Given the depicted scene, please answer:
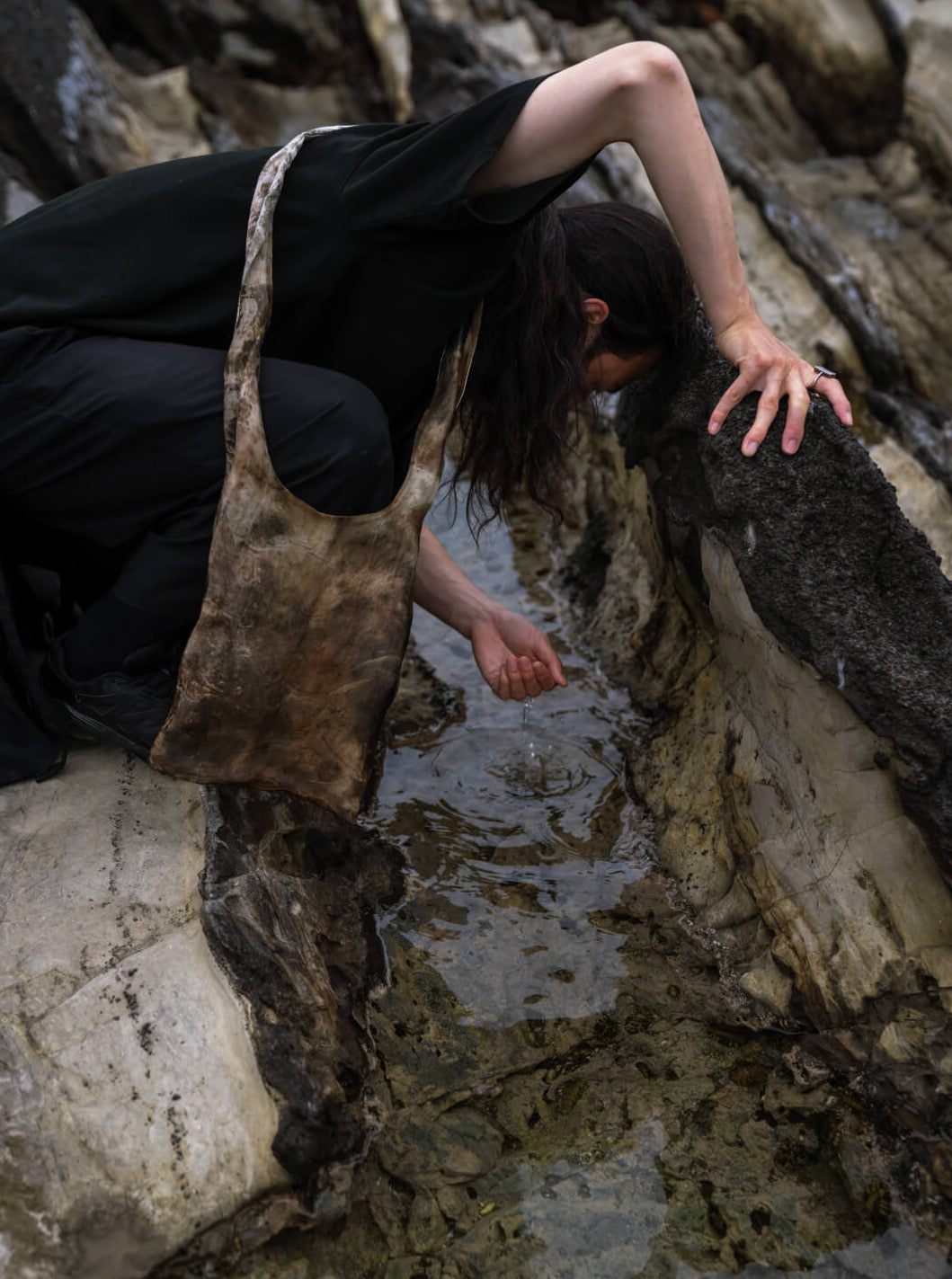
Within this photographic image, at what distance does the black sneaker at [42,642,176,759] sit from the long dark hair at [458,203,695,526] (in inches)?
29.8

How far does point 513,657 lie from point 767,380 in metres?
0.78

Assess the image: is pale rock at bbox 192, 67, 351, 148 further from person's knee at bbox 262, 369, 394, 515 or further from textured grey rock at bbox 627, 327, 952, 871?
textured grey rock at bbox 627, 327, 952, 871

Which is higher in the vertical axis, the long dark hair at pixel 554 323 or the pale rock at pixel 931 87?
the long dark hair at pixel 554 323

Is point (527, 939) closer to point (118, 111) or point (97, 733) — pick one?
point (97, 733)

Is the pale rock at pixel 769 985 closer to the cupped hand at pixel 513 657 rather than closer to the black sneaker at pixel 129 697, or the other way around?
the cupped hand at pixel 513 657

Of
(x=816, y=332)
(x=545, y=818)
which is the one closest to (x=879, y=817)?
(x=545, y=818)

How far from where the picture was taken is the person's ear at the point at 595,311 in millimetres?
2204

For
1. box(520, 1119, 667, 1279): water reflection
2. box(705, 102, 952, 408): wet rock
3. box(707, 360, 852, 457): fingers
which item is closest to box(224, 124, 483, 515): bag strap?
box(707, 360, 852, 457): fingers

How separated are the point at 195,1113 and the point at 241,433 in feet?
3.68

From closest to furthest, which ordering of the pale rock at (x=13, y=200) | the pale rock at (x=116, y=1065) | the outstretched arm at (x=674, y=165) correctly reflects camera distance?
the pale rock at (x=116, y=1065) → the outstretched arm at (x=674, y=165) → the pale rock at (x=13, y=200)

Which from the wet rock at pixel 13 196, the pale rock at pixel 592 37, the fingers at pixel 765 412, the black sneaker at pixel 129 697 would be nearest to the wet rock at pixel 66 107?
the wet rock at pixel 13 196

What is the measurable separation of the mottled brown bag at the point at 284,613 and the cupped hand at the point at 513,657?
0.23m

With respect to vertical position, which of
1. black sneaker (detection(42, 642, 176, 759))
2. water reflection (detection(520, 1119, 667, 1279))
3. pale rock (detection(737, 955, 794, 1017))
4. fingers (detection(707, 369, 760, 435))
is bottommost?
pale rock (detection(737, 955, 794, 1017))

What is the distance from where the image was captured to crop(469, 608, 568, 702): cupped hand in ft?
8.16
